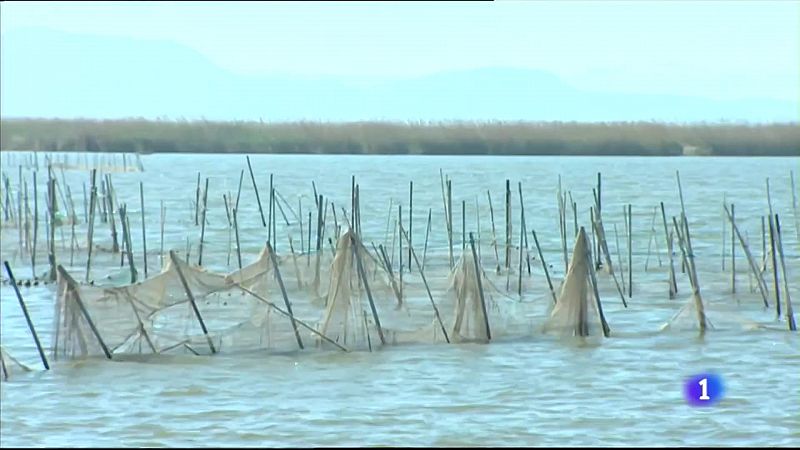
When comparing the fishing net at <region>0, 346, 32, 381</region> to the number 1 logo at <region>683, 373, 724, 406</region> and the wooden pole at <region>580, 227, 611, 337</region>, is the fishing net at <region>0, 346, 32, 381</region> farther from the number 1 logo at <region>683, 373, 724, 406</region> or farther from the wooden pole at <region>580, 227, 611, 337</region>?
the number 1 logo at <region>683, 373, 724, 406</region>

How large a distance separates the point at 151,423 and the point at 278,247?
43.0ft

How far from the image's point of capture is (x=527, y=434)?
9039 millimetres

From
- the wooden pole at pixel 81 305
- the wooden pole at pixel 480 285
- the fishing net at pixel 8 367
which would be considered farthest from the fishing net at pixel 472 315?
the fishing net at pixel 8 367

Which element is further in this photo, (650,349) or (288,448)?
(650,349)

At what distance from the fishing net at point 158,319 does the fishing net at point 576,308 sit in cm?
214

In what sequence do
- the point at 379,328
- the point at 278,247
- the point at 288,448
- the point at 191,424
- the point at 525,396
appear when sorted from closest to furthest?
the point at 288,448 < the point at 191,424 < the point at 525,396 < the point at 379,328 < the point at 278,247

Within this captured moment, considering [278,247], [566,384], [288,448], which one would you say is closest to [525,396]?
[566,384]

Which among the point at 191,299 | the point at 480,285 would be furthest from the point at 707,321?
the point at 191,299

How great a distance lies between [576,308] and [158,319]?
324cm

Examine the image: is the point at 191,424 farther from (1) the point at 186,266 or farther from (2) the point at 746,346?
(2) the point at 746,346

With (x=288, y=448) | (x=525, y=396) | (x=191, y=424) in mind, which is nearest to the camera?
(x=288, y=448)

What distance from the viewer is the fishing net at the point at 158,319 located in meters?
10.6

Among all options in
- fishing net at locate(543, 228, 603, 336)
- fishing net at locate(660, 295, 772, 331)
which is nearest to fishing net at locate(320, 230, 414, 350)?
fishing net at locate(543, 228, 603, 336)

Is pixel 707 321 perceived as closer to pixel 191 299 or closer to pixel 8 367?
pixel 191 299
